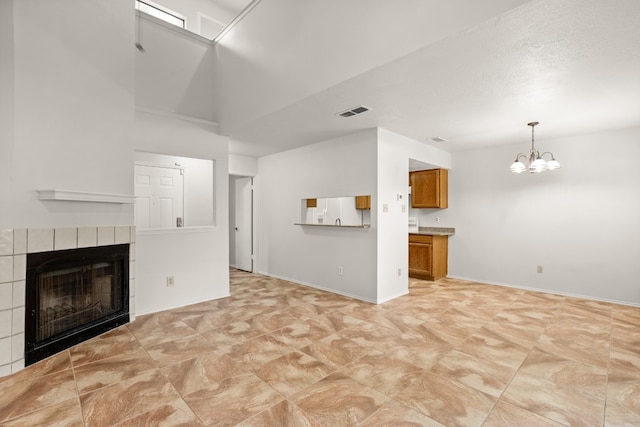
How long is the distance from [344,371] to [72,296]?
2.70 m

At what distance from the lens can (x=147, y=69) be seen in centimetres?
369

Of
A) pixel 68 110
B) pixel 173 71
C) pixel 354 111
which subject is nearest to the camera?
pixel 68 110

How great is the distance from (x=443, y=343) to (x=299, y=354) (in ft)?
4.59

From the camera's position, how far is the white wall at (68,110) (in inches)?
100

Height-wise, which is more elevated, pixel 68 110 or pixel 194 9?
pixel 194 9

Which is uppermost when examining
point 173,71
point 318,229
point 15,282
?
point 173,71

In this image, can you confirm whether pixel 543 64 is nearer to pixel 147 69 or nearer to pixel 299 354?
pixel 299 354

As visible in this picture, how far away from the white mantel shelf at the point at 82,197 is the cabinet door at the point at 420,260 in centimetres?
479

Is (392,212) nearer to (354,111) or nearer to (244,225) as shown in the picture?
(354,111)

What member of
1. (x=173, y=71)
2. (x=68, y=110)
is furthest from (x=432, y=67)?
(x=68, y=110)

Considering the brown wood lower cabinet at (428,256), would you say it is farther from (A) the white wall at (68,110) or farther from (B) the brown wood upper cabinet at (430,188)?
(A) the white wall at (68,110)

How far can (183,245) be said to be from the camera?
4312 mm

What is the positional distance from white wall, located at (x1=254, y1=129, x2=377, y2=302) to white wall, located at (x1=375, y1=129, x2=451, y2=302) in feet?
0.39

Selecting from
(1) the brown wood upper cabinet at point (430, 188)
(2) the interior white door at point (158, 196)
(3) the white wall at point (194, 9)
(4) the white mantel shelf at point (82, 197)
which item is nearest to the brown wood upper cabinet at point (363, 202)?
(1) the brown wood upper cabinet at point (430, 188)
